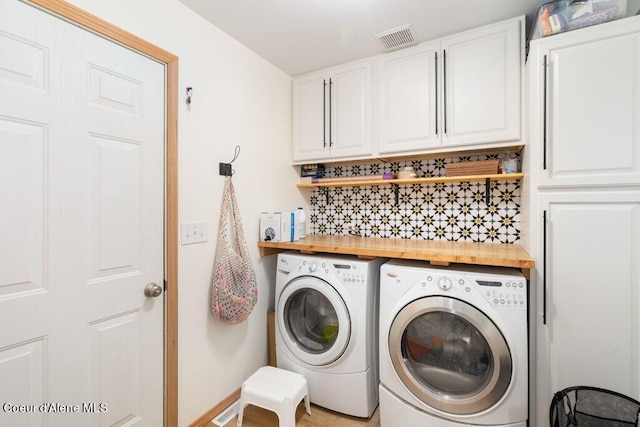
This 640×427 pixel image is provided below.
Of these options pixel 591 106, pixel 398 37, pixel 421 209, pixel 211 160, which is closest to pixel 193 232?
pixel 211 160

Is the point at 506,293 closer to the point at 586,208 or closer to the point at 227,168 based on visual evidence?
the point at 586,208

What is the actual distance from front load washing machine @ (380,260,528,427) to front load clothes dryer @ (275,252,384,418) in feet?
0.48

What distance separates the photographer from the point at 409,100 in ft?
6.62

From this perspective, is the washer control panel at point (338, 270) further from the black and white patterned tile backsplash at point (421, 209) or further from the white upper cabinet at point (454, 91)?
the white upper cabinet at point (454, 91)

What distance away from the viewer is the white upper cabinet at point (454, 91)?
5.68 feet

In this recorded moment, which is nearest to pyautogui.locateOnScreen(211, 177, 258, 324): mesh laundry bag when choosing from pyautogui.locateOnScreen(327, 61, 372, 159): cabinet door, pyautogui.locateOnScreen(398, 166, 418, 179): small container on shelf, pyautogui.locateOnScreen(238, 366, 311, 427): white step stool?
pyautogui.locateOnScreen(238, 366, 311, 427): white step stool

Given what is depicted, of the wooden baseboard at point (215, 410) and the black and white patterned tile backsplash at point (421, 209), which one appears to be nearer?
the wooden baseboard at point (215, 410)

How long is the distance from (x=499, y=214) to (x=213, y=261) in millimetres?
1961

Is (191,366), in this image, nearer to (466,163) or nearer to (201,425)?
(201,425)

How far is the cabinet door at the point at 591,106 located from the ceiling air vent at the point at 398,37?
736 mm

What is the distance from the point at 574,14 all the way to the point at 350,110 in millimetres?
1316

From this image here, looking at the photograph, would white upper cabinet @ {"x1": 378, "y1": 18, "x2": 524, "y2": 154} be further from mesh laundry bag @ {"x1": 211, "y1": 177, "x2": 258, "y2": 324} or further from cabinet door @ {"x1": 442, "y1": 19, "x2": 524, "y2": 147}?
mesh laundry bag @ {"x1": 211, "y1": 177, "x2": 258, "y2": 324}

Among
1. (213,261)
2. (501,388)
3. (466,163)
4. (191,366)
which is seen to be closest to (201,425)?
(191,366)

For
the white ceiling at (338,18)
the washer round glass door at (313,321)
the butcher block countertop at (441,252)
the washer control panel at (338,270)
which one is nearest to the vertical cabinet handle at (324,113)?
the white ceiling at (338,18)
